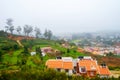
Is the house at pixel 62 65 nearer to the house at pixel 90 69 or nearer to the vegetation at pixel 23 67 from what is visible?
the vegetation at pixel 23 67

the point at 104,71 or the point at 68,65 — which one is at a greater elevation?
the point at 68,65

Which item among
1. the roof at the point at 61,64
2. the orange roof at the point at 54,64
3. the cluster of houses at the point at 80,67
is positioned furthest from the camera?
the orange roof at the point at 54,64

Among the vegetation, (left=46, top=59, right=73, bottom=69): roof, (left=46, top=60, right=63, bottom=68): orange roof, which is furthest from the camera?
(left=46, top=60, right=63, bottom=68): orange roof

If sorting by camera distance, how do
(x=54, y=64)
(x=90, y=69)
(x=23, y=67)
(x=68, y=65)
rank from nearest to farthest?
(x=23, y=67), (x=90, y=69), (x=68, y=65), (x=54, y=64)

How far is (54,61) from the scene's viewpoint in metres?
31.8

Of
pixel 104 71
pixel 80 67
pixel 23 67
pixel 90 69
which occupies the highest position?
pixel 23 67

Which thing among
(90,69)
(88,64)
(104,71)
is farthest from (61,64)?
(104,71)

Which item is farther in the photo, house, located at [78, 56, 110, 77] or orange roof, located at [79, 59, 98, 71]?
orange roof, located at [79, 59, 98, 71]

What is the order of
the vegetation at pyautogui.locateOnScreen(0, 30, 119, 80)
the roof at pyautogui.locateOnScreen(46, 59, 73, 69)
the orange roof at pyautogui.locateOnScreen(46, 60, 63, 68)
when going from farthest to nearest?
1. the orange roof at pyautogui.locateOnScreen(46, 60, 63, 68)
2. the roof at pyautogui.locateOnScreen(46, 59, 73, 69)
3. the vegetation at pyautogui.locateOnScreen(0, 30, 119, 80)

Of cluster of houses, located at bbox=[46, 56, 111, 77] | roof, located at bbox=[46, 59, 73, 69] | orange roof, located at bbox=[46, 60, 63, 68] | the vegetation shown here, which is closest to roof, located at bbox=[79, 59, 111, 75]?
cluster of houses, located at bbox=[46, 56, 111, 77]

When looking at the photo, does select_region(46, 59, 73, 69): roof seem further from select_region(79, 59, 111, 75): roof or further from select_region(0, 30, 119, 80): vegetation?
select_region(79, 59, 111, 75): roof

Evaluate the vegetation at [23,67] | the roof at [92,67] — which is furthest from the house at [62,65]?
the roof at [92,67]

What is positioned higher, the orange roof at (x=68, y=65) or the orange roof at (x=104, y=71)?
the orange roof at (x=68, y=65)

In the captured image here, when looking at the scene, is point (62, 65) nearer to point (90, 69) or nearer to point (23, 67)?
point (90, 69)
